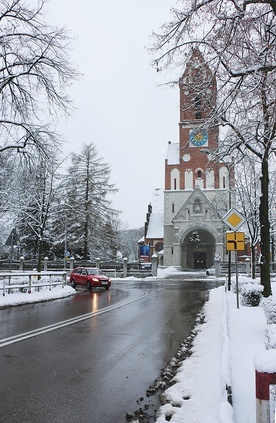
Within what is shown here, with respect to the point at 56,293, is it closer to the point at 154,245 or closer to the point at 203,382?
the point at 203,382

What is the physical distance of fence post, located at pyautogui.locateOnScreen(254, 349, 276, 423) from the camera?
2.40 metres

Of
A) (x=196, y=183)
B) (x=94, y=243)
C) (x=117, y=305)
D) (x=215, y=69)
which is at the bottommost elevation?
(x=117, y=305)

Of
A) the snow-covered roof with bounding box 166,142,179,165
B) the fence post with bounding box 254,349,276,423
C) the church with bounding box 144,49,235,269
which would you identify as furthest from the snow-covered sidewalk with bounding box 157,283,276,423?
the snow-covered roof with bounding box 166,142,179,165

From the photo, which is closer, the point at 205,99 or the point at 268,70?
the point at 268,70

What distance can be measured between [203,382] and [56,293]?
1449cm

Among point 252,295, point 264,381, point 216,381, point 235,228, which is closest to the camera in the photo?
point 264,381

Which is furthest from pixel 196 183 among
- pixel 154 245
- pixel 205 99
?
pixel 205 99

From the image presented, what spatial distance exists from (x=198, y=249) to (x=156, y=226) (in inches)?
558

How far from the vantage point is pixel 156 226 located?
220 ft

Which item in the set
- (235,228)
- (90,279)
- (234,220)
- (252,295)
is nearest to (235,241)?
(235,228)

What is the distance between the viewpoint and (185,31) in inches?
304

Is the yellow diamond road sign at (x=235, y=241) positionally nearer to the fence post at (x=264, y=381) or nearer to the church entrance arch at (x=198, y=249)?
the fence post at (x=264, y=381)

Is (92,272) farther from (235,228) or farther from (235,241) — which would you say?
(235,228)

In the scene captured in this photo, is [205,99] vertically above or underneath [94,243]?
above
